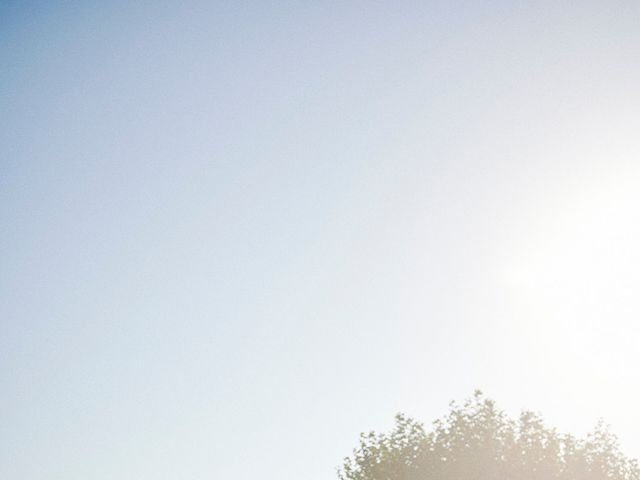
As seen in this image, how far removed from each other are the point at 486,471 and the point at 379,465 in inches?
259

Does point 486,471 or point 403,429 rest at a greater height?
point 403,429

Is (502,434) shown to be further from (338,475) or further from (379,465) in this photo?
(338,475)

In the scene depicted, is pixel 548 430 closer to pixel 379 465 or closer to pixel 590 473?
pixel 590 473

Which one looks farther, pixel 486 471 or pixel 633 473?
pixel 633 473

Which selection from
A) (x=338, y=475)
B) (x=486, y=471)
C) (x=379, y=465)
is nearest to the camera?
(x=486, y=471)

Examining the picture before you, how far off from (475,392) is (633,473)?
36.2 feet

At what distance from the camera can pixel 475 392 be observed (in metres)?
35.0

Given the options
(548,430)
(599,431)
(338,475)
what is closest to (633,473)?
(599,431)

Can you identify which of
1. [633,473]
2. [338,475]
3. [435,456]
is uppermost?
[338,475]

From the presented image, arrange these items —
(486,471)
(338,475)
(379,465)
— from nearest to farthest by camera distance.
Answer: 1. (486,471)
2. (379,465)
3. (338,475)

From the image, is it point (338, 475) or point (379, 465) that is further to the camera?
point (338, 475)

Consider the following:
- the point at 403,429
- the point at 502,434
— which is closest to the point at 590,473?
the point at 502,434

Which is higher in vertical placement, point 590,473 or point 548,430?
point 548,430

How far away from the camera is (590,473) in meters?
33.2
